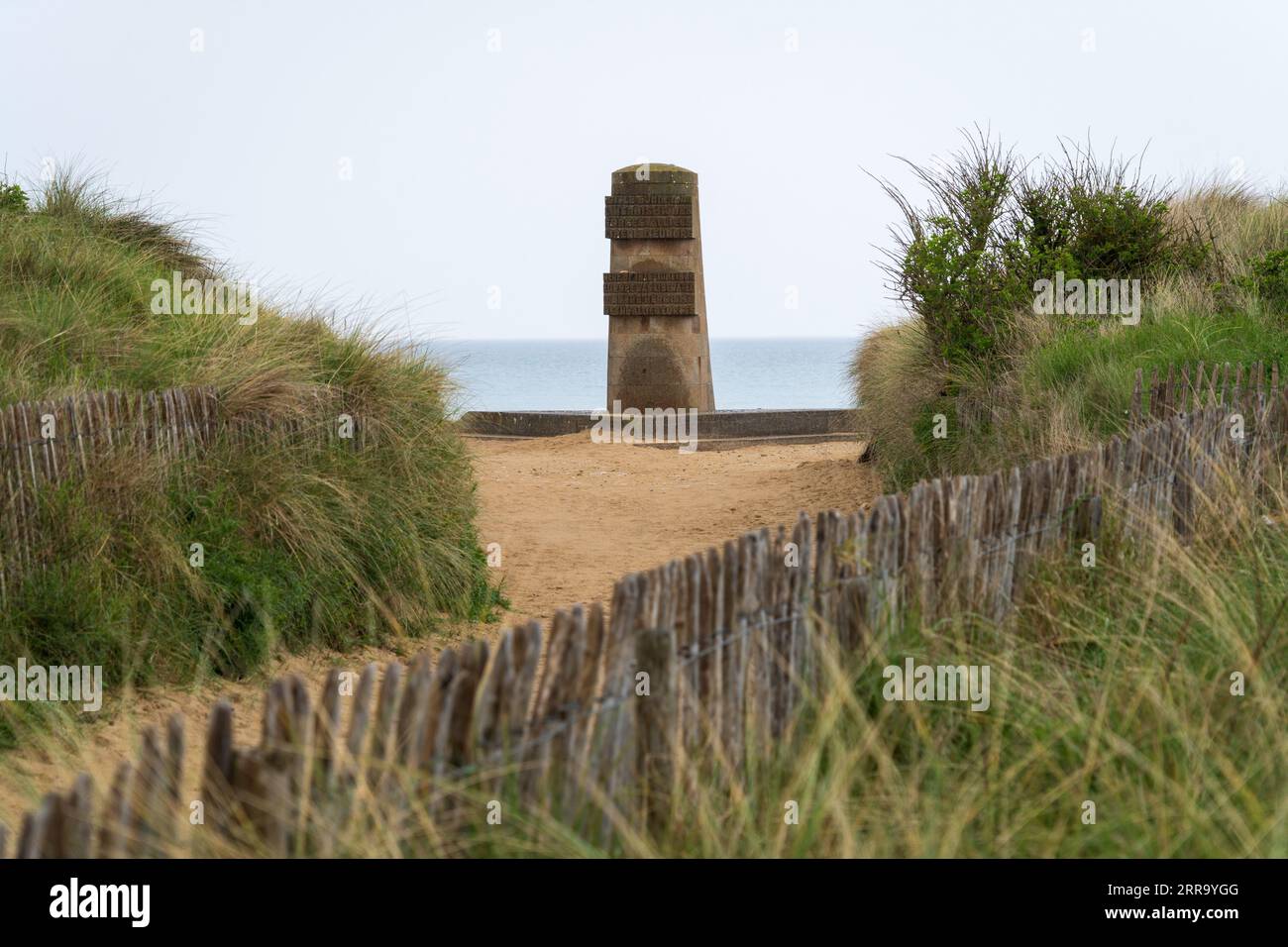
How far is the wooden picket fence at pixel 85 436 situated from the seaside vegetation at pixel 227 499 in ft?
0.14

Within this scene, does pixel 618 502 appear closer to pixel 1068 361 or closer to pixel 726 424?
pixel 1068 361

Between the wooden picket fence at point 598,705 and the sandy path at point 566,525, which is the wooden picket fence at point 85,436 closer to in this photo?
the sandy path at point 566,525

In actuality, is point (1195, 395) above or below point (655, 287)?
below

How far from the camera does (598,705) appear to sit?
3215 mm

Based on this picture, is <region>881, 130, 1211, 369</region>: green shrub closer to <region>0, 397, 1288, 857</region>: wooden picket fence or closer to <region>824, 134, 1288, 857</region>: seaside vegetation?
<region>824, 134, 1288, 857</region>: seaside vegetation

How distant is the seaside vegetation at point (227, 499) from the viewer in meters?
5.87

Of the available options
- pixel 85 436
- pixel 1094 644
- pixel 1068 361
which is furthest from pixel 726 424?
pixel 1094 644

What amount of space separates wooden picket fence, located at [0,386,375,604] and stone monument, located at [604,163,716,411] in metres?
11.9

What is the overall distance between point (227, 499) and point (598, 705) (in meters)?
3.91

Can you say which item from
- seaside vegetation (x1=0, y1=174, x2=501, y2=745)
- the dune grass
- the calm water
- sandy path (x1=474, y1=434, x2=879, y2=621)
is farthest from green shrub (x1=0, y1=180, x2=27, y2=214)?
the calm water

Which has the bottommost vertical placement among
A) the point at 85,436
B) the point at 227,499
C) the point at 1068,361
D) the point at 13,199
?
the point at 227,499

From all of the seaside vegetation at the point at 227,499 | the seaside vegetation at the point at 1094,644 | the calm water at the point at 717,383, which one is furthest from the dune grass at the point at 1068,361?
the calm water at the point at 717,383
